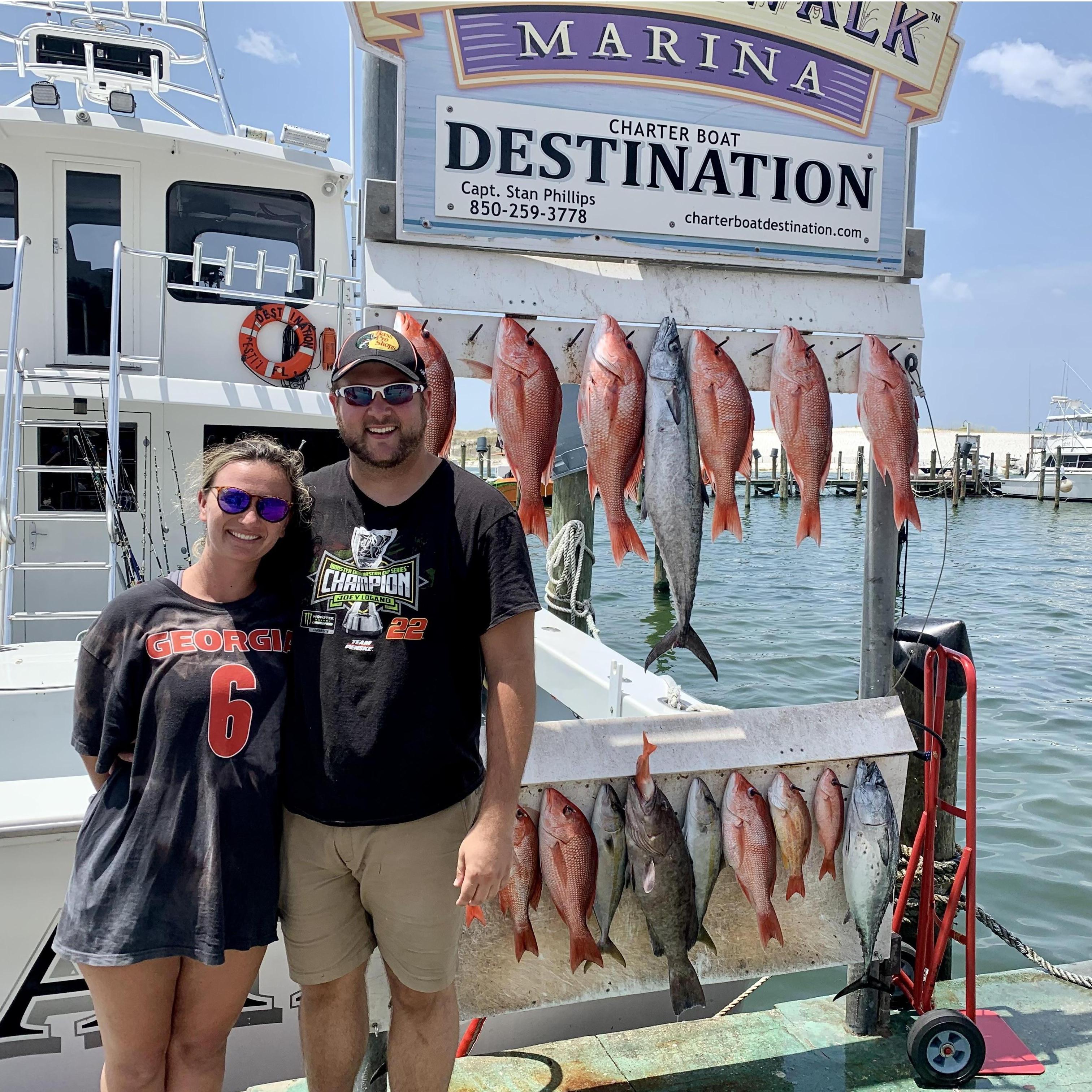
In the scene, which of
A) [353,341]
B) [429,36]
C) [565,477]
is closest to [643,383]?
[353,341]

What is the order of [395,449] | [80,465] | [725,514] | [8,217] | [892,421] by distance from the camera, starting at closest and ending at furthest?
1. [395,449]
2. [725,514]
3. [892,421]
4. [80,465]
5. [8,217]

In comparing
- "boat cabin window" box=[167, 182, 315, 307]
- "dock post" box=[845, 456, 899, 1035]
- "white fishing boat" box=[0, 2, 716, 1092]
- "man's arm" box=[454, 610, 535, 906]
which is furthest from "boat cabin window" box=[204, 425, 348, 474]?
"man's arm" box=[454, 610, 535, 906]

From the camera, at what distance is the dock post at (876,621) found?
10.1 feet

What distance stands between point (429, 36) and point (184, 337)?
18.6ft

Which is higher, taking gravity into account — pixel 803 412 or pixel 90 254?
pixel 90 254

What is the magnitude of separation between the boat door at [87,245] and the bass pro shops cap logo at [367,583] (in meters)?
6.18

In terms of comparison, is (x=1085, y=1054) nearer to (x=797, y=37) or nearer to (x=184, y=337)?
(x=797, y=37)

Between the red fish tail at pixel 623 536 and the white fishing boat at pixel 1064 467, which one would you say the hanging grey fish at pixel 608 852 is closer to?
the red fish tail at pixel 623 536

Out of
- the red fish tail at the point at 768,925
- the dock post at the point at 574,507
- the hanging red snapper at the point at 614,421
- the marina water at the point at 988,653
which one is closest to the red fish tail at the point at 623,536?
the hanging red snapper at the point at 614,421

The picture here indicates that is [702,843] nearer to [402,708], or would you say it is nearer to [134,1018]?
[402,708]

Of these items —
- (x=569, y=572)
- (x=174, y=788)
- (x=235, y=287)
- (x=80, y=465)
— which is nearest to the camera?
(x=174, y=788)

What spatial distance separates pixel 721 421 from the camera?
8.23 ft

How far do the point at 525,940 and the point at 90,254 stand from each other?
22.4 ft

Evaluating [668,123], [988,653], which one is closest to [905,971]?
[668,123]
